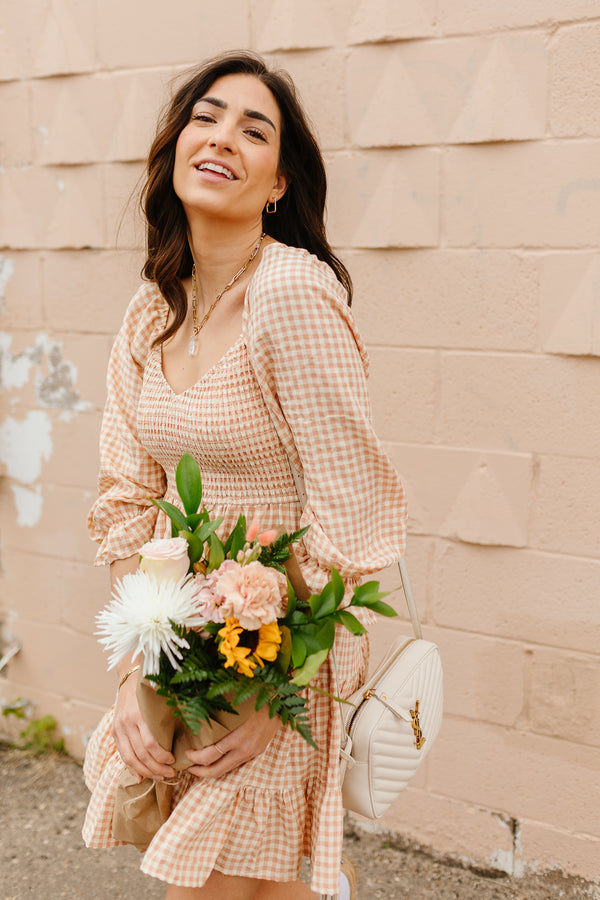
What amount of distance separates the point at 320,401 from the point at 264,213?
2.20 ft

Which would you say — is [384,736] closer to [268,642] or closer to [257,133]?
[268,642]

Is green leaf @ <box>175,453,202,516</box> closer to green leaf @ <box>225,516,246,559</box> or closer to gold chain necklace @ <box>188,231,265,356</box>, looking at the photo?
green leaf @ <box>225,516,246,559</box>

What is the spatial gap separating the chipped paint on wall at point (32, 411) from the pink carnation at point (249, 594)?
1.88 meters

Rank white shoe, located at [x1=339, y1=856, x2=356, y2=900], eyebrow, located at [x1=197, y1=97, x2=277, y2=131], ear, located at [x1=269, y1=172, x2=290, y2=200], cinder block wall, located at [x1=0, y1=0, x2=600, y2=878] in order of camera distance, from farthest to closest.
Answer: cinder block wall, located at [x1=0, y1=0, x2=600, y2=878]
white shoe, located at [x1=339, y1=856, x2=356, y2=900]
ear, located at [x1=269, y1=172, x2=290, y2=200]
eyebrow, located at [x1=197, y1=97, x2=277, y2=131]

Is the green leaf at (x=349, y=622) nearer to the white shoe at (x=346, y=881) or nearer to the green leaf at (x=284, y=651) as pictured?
the green leaf at (x=284, y=651)

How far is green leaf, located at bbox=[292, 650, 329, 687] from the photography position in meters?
1.35

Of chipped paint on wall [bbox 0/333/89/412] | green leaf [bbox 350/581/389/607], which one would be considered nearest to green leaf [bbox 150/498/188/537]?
green leaf [bbox 350/581/389/607]

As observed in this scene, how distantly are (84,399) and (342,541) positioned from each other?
1.78 metres

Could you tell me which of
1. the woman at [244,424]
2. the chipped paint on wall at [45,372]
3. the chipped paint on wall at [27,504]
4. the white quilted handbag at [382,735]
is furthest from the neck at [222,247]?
the chipped paint on wall at [27,504]

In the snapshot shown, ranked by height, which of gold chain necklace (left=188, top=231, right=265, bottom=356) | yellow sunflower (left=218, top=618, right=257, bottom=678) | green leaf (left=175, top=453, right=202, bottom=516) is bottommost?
yellow sunflower (left=218, top=618, right=257, bottom=678)

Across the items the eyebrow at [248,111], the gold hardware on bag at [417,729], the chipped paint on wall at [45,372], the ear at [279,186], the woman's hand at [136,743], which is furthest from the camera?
the chipped paint on wall at [45,372]

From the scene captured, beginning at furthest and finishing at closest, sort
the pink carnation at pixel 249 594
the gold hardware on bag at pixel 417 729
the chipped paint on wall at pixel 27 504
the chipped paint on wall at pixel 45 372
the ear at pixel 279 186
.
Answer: the chipped paint on wall at pixel 27 504 < the chipped paint on wall at pixel 45 372 < the ear at pixel 279 186 < the gold hardware on bag at pixel 417 729 < the pink carnation at pixel 249 594

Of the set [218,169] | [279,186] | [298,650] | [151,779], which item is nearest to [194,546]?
[298,650]

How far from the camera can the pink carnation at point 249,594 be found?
4.31 feet
